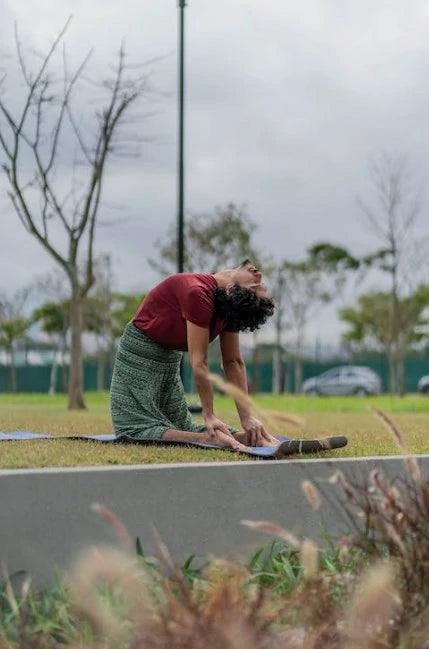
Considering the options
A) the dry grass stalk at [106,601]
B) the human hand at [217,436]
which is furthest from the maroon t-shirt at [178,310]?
the dry grass stalk at [106,601]

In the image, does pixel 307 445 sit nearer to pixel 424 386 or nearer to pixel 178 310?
pixel 178 310

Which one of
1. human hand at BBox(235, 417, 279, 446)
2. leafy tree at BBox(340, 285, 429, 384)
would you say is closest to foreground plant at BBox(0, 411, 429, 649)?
human hand at BBox(235, 417, 279, 446)

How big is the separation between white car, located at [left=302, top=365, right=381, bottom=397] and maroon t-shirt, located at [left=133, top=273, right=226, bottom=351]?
23.3 m

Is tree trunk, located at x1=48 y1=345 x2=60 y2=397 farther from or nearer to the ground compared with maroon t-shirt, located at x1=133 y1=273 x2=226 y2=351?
nearer to the ground

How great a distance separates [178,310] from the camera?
194 inches

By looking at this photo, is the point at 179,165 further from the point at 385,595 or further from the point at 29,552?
the point at 385,595

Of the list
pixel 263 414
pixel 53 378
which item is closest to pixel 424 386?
pixel 53 378

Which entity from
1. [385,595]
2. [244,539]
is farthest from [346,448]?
Result: [385,595]

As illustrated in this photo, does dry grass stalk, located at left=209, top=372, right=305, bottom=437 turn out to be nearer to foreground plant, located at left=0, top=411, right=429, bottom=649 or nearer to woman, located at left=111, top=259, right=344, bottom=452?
foreground plant, located at left=0, top=411, right=429, bottom=649

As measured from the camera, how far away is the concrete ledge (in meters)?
3.65

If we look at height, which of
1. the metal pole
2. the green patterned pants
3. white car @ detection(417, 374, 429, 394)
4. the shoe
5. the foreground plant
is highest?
the metal pole

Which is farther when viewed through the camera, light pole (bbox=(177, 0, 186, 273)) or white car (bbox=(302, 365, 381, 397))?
white car (bbox=(302, 365, 381, 397))

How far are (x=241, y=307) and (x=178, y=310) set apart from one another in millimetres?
413

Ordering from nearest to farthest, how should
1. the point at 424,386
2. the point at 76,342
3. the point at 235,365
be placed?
the point at 235,365 < the point at 76,342 < the point at 424,386
